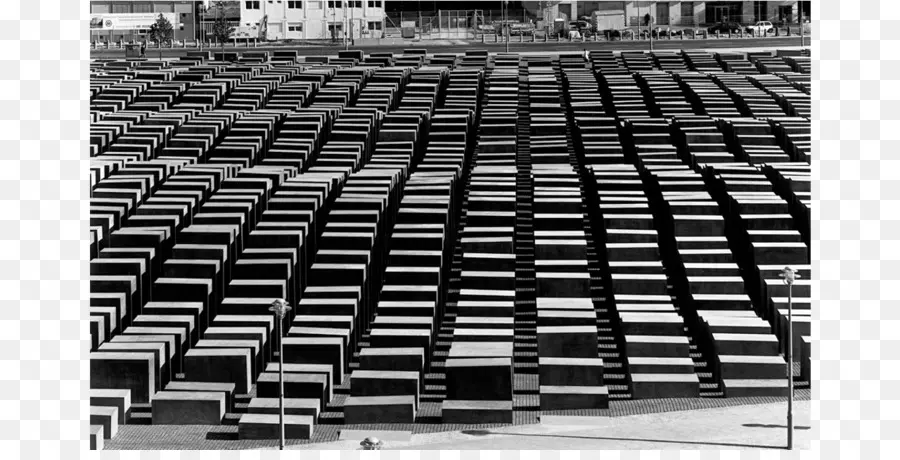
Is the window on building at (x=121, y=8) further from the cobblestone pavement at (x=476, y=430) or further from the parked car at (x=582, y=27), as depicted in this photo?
the cobblestone pavement at (x=476, y=430)

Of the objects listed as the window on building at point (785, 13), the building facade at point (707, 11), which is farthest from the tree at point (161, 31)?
the window on building at point (785, 13)

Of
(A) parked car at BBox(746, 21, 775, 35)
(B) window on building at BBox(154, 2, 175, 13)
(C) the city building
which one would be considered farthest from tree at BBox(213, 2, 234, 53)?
(A) parked car at BBox(746, 21, 775, 35)

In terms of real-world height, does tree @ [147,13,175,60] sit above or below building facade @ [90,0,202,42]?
below

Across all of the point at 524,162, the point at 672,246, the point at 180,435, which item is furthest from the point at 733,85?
the point at 180,435

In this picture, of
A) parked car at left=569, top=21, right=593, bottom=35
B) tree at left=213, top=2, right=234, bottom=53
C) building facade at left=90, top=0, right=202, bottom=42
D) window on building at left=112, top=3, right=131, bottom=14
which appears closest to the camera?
tree at left=213, top=2, right=234, bottom=53

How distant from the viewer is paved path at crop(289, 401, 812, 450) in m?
33.2

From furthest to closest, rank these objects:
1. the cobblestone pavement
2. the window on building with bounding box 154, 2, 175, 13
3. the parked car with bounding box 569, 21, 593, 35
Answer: the window on building with bounding box 154, 2, 175, 13, the parked car with bounding box 569, 21, 593, 35, the cobblestone pavement

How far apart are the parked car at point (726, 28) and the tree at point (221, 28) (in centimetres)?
3528

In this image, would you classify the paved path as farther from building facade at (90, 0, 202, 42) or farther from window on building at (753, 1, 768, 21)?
building facade at (90, 0, 202, 42)

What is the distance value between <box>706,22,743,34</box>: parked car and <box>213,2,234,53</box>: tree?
116ft

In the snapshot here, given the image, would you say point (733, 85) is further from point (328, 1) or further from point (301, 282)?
point (328, 1)

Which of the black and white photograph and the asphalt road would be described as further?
the asphalt road

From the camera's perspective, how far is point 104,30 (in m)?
123

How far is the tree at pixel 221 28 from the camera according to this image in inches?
4437
